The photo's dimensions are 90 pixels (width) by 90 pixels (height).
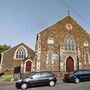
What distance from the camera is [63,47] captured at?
3559 cm

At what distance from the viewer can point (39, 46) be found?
34.4 metres

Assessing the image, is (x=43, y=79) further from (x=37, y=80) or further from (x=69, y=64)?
(x=69, y=64)

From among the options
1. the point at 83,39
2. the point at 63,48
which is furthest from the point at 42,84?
the point at 83,39

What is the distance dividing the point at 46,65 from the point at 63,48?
4643 mm

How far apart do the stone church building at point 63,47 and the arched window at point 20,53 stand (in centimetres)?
812

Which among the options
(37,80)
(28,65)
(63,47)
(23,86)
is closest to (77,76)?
(37,80)

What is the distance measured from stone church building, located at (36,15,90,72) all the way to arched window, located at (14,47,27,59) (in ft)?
26.7

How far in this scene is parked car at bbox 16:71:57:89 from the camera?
20266 millimetres

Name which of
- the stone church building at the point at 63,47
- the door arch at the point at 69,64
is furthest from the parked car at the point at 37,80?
the door arch at the point at 69,64

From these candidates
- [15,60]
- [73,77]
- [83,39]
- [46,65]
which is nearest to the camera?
[73,77]

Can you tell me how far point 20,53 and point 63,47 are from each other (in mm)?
11439

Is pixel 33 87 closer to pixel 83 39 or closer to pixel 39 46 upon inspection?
pixel 39 46

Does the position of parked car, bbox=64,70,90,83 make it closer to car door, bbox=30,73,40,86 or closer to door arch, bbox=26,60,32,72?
car door, bbox=30,73,40,86

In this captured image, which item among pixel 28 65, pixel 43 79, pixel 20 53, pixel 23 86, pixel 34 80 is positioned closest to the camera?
pixel 23 86
